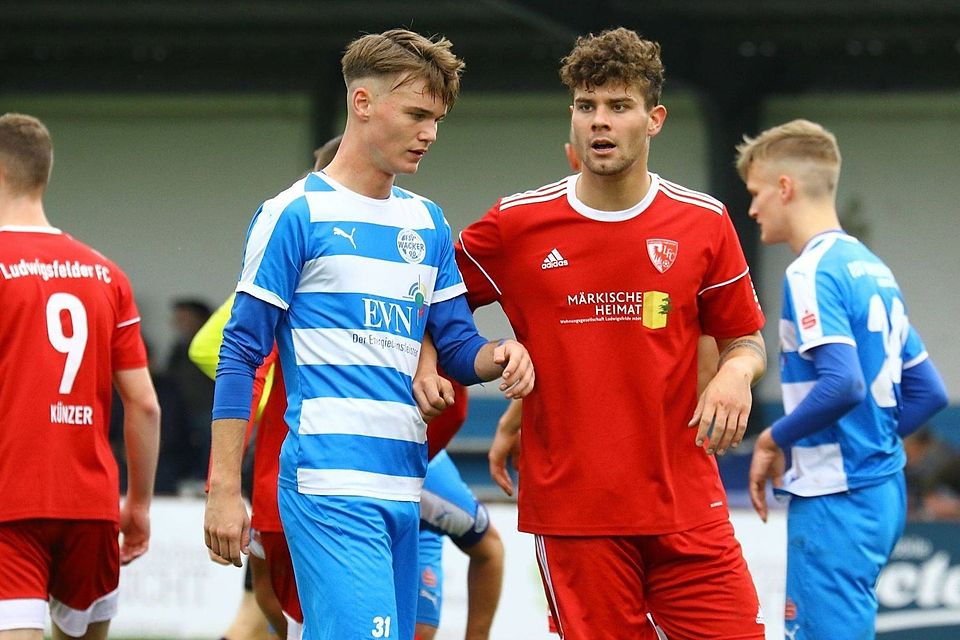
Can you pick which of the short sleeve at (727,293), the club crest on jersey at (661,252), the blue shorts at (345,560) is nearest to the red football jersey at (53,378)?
the blue shorts at (345,560)

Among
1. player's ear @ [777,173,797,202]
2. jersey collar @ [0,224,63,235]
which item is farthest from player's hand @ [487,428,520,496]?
jersey collar @ [0,224,63,235]

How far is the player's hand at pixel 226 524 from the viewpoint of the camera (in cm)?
A: 382

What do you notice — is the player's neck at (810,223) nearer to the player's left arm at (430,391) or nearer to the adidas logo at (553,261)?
the adidas logo at (553,261)

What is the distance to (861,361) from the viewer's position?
5266 millimetres

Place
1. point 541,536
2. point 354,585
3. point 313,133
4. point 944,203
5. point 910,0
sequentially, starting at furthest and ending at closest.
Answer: point 313,133 < point 944,203 < point 910,0 < point 541,536 < point 354,585

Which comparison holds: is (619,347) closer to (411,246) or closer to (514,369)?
(514,369)

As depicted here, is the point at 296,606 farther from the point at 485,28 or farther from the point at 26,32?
the point at 26,32

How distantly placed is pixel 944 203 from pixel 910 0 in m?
2.40

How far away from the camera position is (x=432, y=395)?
4070mm

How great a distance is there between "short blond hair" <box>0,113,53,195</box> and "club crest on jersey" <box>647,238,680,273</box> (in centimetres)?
215

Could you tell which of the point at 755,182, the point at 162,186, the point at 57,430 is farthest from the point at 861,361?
the point at 162,186

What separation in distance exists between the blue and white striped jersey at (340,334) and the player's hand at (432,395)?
30 mm

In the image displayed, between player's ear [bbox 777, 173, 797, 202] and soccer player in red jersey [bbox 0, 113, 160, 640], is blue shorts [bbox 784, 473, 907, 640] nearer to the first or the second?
player's ear [bbox 777, 173, 797, 202]

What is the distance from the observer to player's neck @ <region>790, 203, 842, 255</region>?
5.51 metres
